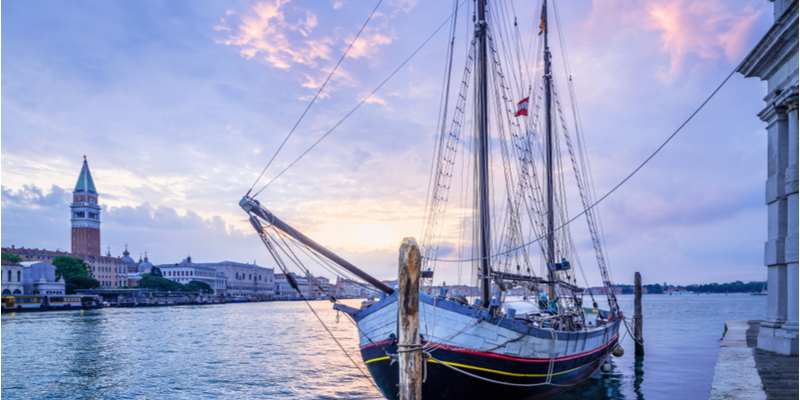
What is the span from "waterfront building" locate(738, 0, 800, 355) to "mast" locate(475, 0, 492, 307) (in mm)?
9102

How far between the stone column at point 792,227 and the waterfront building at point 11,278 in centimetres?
13517

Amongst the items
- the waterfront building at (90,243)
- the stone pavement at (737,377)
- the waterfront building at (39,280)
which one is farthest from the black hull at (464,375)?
the waterfront building at (90,243)

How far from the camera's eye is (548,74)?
31.1 meters

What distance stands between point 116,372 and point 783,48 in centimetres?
3726

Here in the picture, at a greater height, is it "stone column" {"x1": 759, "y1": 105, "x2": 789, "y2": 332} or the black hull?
"stone column" {"x1": 759, "y1": 105, "x2": 789, "y2": 332}

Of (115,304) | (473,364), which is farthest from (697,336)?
(115,304)

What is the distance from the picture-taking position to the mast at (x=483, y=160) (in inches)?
701

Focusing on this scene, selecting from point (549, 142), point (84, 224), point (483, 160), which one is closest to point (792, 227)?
point (483, 160)

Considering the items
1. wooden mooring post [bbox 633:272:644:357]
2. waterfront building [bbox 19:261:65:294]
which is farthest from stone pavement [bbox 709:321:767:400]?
waterfront building [bbox 19:261:65:294]


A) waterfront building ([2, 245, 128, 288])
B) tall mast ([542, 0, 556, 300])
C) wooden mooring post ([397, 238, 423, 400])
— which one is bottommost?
waterfront building ([2, 245, 128, 288])

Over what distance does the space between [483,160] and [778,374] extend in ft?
33.8

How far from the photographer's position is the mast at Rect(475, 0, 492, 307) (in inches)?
701

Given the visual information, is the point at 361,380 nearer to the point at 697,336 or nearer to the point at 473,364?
the point at 473,364

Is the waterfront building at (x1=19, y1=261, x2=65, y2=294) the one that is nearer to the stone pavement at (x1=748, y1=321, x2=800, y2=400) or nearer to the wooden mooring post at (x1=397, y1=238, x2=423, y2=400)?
the wooden mooring post at (x1=397, y1=238, x2=423, y2=400)
